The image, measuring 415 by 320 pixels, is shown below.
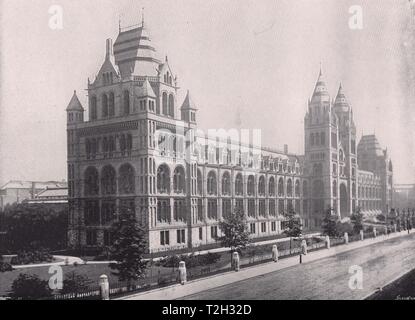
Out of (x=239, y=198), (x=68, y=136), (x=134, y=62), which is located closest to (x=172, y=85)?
(x=134, y=62)

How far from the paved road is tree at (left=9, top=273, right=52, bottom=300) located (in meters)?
7.86

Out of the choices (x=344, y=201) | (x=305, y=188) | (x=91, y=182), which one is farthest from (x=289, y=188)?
(x=91, y=182)

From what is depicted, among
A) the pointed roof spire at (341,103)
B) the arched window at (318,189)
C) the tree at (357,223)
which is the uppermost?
the pointed roof spire at (341,103)

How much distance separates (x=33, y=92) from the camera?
3366 centimetres

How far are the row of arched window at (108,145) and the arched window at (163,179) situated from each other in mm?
3899

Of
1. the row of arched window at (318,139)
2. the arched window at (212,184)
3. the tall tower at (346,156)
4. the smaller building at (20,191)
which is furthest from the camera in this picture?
the tall tower at (346,156)

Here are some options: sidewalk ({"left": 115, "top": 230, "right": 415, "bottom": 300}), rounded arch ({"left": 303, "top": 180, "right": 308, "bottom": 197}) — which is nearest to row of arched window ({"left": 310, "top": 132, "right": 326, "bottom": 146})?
rounded arch ({"left": 303, "top": 180, "right": 308, "bottom": 197})

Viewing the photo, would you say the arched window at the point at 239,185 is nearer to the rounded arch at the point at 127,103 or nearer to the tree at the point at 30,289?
the rounded arch at the point at 127,103

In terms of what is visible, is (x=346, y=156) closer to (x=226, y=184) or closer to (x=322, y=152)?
(x=322, y=152)

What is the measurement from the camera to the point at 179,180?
176ft

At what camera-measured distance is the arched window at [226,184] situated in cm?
6438

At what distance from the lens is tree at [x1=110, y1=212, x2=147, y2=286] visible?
2942 centimetres

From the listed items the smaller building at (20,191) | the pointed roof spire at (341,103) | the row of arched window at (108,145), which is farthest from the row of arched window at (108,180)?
the pointed roof spire at (341,103)

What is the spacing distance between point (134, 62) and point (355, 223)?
39.7 metres
